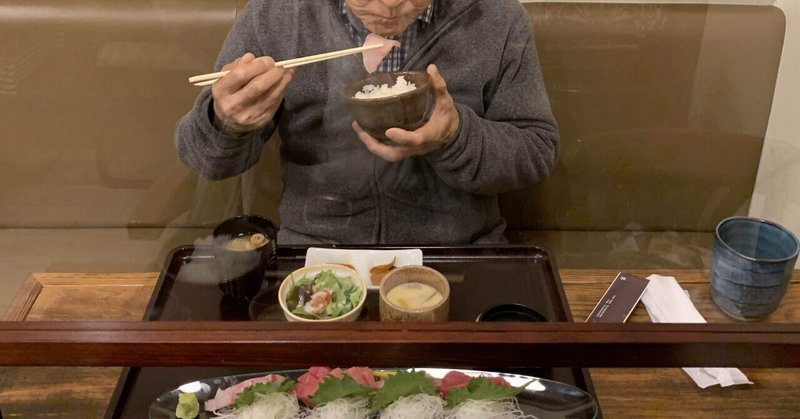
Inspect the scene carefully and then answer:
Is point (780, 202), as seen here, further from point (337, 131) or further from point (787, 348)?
point (337, 131)

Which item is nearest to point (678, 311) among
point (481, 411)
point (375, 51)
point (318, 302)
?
point (481, 411)

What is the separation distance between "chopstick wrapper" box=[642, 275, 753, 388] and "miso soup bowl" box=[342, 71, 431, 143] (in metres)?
0.46

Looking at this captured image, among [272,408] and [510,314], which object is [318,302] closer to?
[272,408]

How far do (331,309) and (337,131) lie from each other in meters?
0.37

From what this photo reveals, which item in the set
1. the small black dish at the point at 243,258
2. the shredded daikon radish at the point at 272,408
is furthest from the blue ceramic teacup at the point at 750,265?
the small black dish at the point at 243,258

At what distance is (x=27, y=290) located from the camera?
108 cm

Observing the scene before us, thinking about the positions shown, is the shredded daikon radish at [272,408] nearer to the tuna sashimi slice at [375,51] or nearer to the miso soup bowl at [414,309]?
the miso soup bowl at [414,309]

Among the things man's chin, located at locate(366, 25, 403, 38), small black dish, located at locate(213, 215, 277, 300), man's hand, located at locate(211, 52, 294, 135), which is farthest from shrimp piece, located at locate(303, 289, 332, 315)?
man's chin, located at locate(366, 25, 403, 38)

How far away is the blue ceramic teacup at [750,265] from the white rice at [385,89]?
580 mm

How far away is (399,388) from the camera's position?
0.93m

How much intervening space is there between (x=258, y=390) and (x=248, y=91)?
49cm

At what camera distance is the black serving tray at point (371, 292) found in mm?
1039

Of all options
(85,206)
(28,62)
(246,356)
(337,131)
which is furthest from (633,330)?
(28,62)

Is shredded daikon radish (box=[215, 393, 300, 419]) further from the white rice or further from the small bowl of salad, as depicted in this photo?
the white rice
